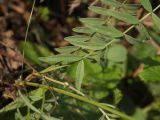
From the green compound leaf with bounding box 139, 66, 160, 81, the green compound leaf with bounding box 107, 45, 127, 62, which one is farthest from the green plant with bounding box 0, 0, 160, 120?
the green compound leaf with bounding box 107, 45, 127, 62

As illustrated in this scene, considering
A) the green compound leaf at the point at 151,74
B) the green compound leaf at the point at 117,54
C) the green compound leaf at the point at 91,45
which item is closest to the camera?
the green compound leaf at the point at 91,45

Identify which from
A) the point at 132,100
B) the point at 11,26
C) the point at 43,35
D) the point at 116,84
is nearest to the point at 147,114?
the point at 132,100

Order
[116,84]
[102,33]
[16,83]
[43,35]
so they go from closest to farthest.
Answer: [102,33] → [16,83] → [116,84] → [43,35]

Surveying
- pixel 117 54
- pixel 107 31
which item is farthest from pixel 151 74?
pixel 107 31

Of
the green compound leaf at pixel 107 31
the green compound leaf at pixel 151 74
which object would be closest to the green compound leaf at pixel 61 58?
the green compound leaf at pixel 107 31

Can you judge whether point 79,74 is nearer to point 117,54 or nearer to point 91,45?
point 91,45

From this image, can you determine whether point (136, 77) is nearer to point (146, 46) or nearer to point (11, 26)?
point (146, 46)

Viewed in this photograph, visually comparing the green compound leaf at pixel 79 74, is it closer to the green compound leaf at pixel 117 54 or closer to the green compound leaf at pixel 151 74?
the green compound leaf at pixel 151 74

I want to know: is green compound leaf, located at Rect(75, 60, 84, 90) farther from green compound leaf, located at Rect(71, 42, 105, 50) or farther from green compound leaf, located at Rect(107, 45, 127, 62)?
green compound leaf, located at Rect(107, 45, 127, 62)
